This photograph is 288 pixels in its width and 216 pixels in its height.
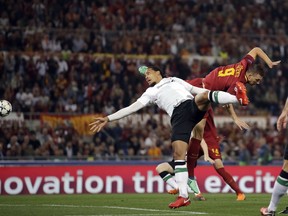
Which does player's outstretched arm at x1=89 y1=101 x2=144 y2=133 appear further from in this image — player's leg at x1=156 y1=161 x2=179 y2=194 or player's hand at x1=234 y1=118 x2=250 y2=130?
player's leg at x1=156 y1=161 x2=179 y2=194

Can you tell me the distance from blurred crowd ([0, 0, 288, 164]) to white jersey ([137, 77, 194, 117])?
12521mm

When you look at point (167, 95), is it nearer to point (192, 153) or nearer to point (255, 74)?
point (255, 74)

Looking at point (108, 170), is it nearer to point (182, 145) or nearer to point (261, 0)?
point (182, 145)

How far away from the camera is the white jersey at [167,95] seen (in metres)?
14.7

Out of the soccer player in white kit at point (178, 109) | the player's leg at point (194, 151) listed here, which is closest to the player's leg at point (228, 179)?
the player's leg at point (194, 151)

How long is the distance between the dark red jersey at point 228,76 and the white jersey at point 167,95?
6.70 ft

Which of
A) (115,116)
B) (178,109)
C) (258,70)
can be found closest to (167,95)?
(178,109)

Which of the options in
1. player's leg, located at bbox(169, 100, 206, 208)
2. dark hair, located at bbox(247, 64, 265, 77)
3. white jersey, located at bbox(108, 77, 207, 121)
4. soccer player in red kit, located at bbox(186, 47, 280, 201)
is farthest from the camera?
soccer player in red kit, located at bbox(186, 47, 280, 201)

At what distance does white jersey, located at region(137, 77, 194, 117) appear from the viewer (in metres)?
14.7

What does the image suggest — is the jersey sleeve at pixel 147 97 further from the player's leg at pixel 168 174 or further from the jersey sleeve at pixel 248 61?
the jersey sleeve at pixel 248 61

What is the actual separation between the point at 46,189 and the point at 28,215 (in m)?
10.8

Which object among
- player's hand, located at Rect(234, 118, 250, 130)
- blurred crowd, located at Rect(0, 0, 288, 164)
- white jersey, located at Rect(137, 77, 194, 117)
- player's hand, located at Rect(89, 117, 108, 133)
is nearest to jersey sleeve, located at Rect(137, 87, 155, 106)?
white jersey, located at Rect(137, 77, 194, 117)

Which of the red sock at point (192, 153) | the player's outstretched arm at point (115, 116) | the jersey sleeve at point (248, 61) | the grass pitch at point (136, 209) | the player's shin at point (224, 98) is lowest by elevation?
the grass pitch at point (136, 209)

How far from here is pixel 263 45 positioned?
113 ft
